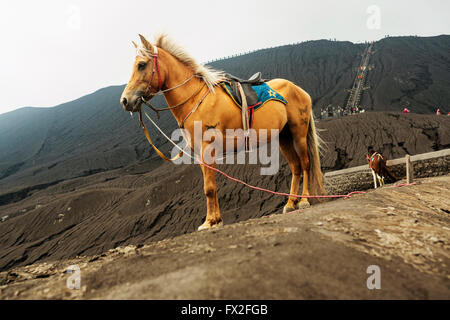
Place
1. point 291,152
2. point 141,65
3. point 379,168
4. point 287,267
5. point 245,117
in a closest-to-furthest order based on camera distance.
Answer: point 287,267 → point 141,65 → point 245,117 → point 291,152 → point 379,168

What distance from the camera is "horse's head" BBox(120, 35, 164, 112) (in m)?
2.87

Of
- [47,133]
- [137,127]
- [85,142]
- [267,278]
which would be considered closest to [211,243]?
[267,278]

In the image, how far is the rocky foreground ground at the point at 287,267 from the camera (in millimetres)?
1134

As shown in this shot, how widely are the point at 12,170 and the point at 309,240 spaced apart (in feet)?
154

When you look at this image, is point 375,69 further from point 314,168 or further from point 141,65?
point 141,65

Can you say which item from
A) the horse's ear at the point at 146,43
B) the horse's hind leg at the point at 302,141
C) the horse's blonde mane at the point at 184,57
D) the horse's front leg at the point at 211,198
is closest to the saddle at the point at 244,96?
the horse's blonde mane at the point at 184,57

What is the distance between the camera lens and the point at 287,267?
1.28 metres

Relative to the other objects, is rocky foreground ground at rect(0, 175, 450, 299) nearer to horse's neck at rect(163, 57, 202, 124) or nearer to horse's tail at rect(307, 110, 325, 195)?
horse's neck at rect(163, 57, 202, 124)

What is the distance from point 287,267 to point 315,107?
113ft

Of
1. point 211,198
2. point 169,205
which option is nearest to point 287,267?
point 211,198

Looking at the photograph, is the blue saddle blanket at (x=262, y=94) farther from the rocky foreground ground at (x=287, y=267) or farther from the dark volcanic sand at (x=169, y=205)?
the dark volcanic sand at (x=169, y=205)

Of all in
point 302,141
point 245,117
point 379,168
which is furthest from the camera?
point 379,168

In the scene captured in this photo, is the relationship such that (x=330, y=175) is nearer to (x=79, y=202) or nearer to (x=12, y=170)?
(x=79, y=202)

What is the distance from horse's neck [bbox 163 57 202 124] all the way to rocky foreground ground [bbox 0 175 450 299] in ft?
5.03
